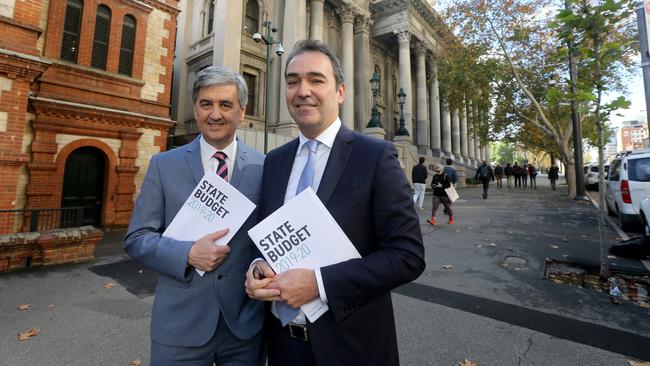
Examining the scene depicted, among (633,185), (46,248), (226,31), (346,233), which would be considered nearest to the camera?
(346,233)

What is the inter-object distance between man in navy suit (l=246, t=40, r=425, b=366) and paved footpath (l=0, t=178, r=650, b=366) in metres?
1.97

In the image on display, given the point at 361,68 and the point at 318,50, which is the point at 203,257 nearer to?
the point at 318,50

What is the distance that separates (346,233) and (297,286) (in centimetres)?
33

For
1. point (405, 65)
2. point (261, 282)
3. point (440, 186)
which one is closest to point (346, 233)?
point (261, 282)

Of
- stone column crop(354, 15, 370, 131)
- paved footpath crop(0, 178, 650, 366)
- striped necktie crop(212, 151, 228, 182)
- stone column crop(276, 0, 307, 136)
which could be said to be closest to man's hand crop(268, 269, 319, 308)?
striped necktie crop(212, 151, 228, 182)

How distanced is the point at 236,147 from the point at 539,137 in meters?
36.5

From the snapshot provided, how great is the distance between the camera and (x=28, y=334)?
3.51m

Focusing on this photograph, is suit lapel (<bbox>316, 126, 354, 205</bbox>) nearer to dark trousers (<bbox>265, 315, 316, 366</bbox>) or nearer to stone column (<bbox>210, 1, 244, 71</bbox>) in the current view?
dark trousers (<bbox>265, 315, 316, 366</bbox>)

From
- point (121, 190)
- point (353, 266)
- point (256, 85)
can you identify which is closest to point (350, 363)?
point (353, 266)

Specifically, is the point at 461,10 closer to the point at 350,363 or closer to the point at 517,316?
the point at 517,316

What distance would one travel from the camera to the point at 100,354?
10.3 ft

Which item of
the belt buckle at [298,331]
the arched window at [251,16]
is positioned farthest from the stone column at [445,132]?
the belt buckle at [298,331]

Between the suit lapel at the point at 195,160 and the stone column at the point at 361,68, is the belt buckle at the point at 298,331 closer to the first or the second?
the suit lapel at the point at 195,160

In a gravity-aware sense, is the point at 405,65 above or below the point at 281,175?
above
